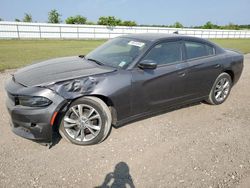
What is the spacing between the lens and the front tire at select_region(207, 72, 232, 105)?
4.61m

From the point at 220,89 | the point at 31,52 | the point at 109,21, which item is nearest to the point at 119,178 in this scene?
the point at 220,89

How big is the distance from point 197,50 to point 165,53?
0.91 m

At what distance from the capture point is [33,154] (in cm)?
283

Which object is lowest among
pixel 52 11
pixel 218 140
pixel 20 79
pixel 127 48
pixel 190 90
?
pixel 218 140

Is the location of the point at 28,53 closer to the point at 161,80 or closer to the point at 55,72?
the point at 55,72

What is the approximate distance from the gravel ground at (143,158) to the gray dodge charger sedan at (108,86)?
26 cm

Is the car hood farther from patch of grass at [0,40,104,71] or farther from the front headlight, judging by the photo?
patch of grass at [0,40,104,71]

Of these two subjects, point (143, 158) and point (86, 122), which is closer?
point (143, 158)

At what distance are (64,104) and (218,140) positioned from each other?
244 cm

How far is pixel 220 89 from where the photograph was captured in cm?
476

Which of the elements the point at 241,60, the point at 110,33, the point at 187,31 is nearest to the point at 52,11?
the point at 110,33

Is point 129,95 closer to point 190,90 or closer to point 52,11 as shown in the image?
point 190,90

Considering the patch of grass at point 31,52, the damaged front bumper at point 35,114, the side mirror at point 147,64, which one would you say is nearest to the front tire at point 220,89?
the side mirror at point 147,64

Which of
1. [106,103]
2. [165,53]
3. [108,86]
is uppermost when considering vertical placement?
[165,53]
